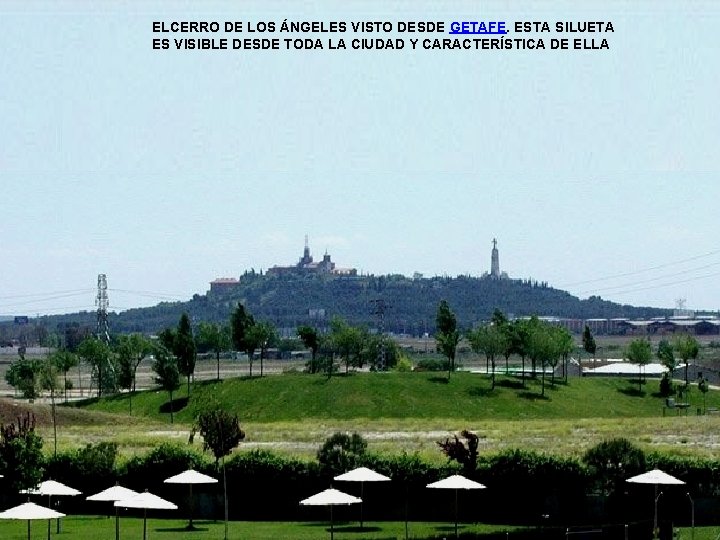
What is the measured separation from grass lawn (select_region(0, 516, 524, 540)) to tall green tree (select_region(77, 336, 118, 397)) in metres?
81.1

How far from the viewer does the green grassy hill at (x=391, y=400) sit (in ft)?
346

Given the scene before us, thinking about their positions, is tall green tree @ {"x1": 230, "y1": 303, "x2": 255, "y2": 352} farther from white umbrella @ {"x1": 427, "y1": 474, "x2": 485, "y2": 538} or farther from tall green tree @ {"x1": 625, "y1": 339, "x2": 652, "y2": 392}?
white umbrella @ {"x1": 427, "y1": 474, "x2": 485, "y2": 538}

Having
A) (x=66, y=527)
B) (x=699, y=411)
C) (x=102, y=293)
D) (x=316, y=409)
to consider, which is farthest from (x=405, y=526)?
(x=102, y=293)

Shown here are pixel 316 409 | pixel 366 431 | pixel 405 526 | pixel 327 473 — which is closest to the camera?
pixel 405 526

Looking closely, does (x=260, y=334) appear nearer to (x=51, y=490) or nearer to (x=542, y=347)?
(x=542, y=347)

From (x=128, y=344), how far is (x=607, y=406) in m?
44.8

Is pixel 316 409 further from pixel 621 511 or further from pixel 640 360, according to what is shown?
pixel 621 511

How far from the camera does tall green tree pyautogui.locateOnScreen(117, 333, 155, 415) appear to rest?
12456 cm

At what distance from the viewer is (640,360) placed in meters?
142

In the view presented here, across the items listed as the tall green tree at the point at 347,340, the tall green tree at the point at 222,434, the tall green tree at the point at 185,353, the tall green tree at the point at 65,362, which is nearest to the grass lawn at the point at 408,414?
the tall green tree at the point at 185,353

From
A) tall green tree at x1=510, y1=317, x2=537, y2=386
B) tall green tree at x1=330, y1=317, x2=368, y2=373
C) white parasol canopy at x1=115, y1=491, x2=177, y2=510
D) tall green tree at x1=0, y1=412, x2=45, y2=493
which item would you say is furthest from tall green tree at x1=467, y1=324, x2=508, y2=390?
white parasol canopy at x1=115, y1=491, x2=177, y2=510

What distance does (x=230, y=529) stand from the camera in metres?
50.6

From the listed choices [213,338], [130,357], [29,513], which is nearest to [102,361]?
[130,357]

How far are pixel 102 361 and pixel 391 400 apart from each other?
38714mm
